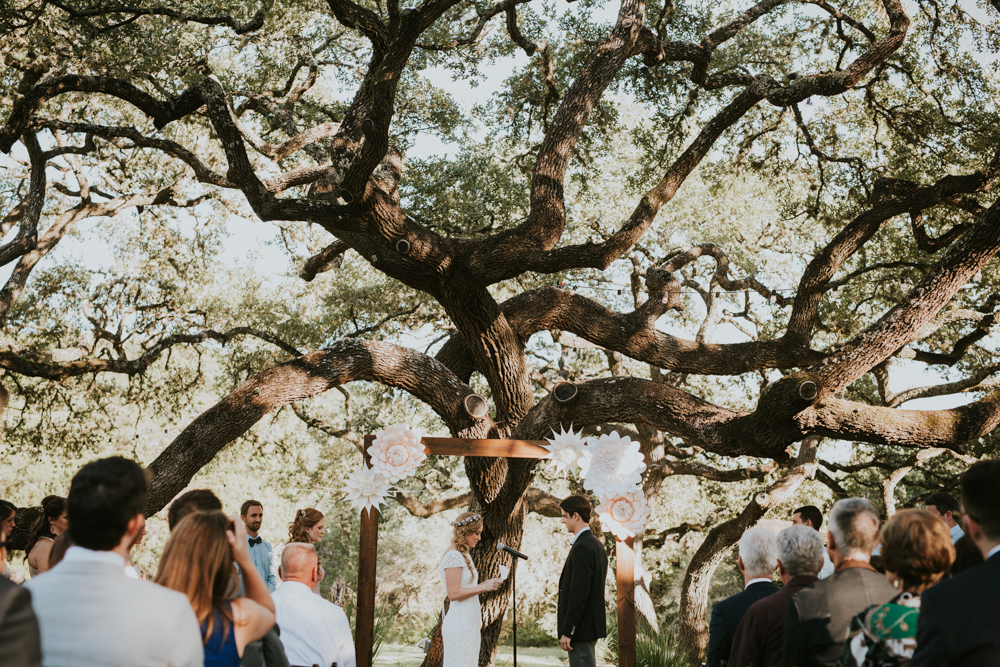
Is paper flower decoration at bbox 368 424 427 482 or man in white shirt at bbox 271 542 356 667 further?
paper flower decoration at bbox 368 424 427 482

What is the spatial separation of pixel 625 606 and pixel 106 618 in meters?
4.74

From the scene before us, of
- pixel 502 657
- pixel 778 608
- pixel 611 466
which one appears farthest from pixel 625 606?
pixel 502 657

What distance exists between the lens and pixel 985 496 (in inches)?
82.4

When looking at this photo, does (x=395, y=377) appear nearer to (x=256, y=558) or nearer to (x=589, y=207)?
(x=256, y=558)

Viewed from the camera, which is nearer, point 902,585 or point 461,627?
point 902,585

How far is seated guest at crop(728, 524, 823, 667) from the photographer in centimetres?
307

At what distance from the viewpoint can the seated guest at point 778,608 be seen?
307cm

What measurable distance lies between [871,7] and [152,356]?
10.4m

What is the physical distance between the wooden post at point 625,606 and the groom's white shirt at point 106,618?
14.8ft

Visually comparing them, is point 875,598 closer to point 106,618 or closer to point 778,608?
point 778,608

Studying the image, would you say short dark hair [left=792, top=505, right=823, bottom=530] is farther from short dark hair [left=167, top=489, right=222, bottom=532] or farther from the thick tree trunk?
the thick tree trunk

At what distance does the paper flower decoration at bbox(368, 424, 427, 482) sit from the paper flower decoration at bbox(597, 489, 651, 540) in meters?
1.54

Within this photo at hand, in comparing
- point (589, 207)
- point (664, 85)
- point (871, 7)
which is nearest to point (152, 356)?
point (589, 207)

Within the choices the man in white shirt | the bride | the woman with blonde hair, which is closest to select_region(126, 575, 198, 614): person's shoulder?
the man in white shirt
